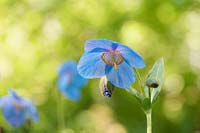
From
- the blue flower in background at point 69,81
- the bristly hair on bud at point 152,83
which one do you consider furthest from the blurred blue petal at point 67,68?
the bristly hair on bud at point 152,83

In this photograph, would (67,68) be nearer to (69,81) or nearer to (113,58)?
(69,81)

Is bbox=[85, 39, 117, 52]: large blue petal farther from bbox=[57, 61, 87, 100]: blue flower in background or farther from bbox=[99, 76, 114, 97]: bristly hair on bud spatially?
bbox=[57, 61, 87, 100]: blue flower in background

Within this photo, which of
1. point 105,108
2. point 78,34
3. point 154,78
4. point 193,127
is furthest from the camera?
point 78,34

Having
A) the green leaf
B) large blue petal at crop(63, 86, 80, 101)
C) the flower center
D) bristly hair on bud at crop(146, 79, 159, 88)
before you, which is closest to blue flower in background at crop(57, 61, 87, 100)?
large blue petal at crop(63, 86, 80, 101)

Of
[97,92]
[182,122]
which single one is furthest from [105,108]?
[182,122]

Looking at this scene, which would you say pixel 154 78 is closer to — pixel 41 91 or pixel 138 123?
pixel 138 123

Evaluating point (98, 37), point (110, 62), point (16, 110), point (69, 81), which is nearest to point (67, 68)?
point (69, 81)
